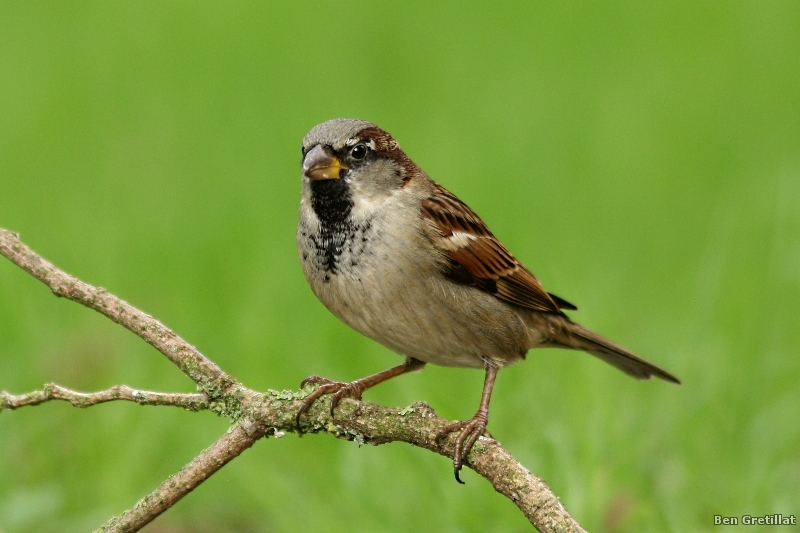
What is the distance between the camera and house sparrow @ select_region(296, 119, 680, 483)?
3.41 metres

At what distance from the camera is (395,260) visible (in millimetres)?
3453

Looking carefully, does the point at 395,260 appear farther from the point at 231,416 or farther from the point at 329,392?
Result: the point at 231,416

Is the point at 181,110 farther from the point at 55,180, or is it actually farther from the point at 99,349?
the point at 99,349

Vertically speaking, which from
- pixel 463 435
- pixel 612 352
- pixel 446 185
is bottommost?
pixel 463 435

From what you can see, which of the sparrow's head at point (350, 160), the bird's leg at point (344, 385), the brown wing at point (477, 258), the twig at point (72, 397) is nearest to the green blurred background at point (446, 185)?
the bird's leg at point (344, 385)

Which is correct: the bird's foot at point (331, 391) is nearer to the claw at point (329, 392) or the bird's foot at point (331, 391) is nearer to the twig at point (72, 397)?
the claw at point (329, 392)

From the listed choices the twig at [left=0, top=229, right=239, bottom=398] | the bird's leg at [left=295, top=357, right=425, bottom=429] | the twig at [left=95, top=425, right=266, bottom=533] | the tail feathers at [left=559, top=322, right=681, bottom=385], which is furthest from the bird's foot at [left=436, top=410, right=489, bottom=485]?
the tail feathers at [left=559, top=322, right=681, bottom=385]

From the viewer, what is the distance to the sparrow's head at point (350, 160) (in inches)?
136

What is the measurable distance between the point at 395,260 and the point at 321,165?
1.13 feet

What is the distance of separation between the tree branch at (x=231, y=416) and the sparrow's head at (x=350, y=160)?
2.65 feet

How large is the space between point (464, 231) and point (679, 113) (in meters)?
5.47

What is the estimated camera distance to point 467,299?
369 centimetres

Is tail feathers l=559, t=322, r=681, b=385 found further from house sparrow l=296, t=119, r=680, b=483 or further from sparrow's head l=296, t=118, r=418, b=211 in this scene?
sparrow's head l=296, t=118, r=418, b=211

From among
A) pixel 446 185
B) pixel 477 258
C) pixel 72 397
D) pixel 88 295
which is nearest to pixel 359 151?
pixel 477 258
